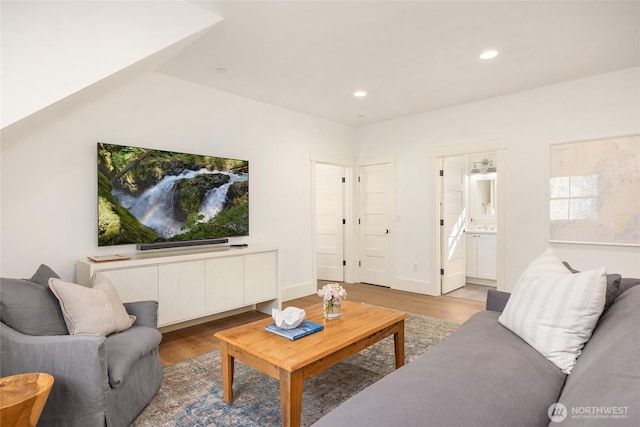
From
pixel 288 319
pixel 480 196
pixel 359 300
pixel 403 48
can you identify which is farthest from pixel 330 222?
pixel 288 319

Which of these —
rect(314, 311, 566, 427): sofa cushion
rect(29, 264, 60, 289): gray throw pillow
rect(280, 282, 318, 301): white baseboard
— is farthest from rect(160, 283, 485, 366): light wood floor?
rect(314, 311, 566, 427): sofa cushion

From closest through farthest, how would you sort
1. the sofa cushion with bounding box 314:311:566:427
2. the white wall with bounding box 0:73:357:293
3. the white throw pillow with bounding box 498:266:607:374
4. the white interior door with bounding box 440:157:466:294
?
the sofa cushion with bounding box 314:311:566:427
the white throw pillow with bounding box 498:266:607:374
the white wall with bounding box 0:73:357:293
the white interior door with bounding box 440:157:466:294

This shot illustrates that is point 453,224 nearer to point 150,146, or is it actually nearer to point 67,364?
point 150,146

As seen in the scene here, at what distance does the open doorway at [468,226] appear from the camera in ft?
16.7

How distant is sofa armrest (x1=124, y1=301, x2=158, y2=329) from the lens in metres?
2.35

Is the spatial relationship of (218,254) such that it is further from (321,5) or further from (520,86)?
(520,86)

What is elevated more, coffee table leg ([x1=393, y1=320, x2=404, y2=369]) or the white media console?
the white media console

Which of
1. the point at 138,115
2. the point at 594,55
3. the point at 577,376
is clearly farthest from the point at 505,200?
the point at 138,115

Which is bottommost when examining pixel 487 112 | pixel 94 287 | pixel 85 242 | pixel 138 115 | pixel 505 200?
pixel 94 287

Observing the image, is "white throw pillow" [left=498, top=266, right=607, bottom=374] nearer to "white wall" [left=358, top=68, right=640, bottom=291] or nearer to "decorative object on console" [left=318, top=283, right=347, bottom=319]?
"decorative object on console" [left=318, top=283, right=347, bottom=319]

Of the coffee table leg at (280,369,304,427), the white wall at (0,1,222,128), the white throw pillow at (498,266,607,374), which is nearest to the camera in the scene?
the white throw pillow at (498,266,607,374)

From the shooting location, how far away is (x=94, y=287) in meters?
2.22

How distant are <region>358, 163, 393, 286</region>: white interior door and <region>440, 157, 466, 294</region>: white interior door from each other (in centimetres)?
81

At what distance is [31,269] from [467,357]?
3285mm
